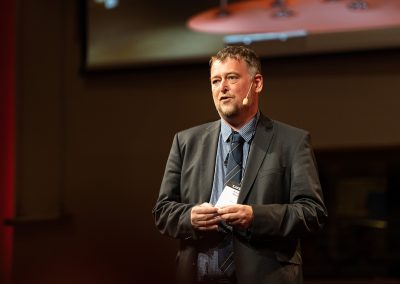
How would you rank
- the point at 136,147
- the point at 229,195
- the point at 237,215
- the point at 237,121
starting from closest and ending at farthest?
the point at 237,215 → the point at 229,195 → the point at 237,121 → the point at 136,147

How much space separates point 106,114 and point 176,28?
68 centimetres

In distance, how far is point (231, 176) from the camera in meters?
1.76

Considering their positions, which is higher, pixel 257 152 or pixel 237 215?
pixel 257 152

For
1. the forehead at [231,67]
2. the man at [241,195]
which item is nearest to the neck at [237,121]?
the man at [241,195]

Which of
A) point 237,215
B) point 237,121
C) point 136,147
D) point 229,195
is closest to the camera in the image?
point 237,215

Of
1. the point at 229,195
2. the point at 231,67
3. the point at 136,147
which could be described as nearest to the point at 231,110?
the point at 231,67

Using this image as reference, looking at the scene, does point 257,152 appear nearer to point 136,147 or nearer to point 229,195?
point 229,195

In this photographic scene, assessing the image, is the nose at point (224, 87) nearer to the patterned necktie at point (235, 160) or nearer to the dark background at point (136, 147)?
the patterned necktie at point (235, 160)

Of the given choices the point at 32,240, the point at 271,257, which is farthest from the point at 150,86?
the point at 271,257

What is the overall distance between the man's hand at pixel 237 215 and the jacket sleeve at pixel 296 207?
2 centimetres

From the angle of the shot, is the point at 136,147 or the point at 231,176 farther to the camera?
the point at 136,147

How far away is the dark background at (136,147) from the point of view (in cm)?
305

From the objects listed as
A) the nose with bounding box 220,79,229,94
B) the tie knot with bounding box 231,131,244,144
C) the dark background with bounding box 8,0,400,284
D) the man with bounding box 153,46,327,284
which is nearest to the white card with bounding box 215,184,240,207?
the man with bounding box 153,46,327,284

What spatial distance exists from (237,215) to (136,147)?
6.31ft
